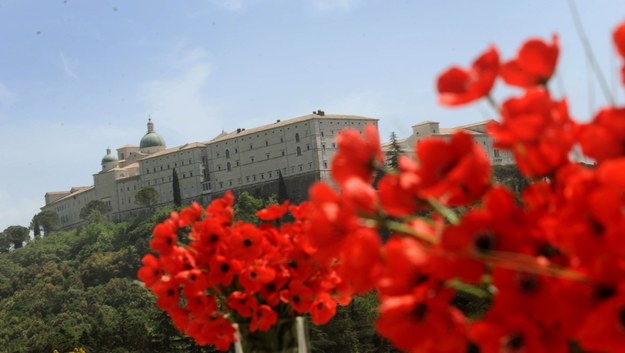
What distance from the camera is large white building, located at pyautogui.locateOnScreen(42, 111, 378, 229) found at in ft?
161

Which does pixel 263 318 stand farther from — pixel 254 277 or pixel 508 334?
pixel 508 334

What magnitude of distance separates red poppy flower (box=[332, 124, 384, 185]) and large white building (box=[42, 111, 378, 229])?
43573 millimetres

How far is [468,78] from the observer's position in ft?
2.27

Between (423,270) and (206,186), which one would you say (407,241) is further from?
(206,186)

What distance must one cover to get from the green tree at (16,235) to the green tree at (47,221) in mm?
3070

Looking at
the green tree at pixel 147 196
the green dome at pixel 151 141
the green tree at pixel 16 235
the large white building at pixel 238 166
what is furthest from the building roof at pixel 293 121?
the green tree at pixel 16 235

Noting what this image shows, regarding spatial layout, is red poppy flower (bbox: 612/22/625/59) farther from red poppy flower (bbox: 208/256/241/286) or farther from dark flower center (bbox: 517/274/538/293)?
red poppy flower (bbox: 208/256/241/286)

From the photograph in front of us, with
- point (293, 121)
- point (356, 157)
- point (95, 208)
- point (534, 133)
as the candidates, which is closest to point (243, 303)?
point (356, 157)

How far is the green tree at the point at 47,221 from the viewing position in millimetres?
66688

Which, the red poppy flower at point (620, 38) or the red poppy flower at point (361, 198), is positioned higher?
the red poppy flower at point (620, 38)

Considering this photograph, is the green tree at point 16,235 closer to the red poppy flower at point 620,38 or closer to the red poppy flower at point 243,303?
the red poppy flower at point 243,303

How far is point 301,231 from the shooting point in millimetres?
1406

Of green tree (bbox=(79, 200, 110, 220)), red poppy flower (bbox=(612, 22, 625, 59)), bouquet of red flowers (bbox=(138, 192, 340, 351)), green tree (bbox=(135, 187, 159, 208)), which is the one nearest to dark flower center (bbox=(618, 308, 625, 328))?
red poppy flower (bbox=(612, 22, 625, 59))

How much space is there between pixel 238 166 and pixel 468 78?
52172mm
